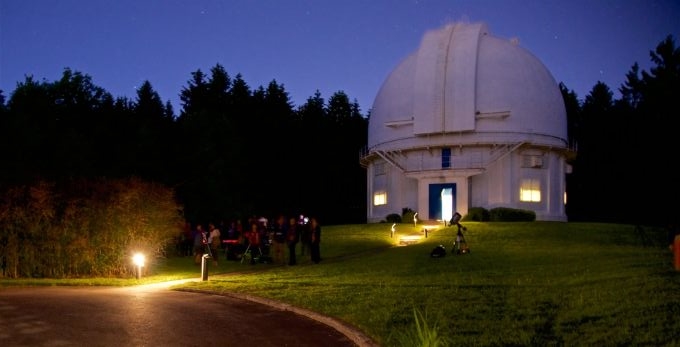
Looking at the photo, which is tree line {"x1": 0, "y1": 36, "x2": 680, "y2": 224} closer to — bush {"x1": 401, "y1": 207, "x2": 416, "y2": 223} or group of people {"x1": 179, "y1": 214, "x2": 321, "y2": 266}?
bush {"x1": 401, "y1": 207, "x2": 416, "y2": 223}

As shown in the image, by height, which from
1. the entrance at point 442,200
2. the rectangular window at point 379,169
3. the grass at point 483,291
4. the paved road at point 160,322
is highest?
the rectangular window at point 379,169

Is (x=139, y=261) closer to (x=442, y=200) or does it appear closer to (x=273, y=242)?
(x=273, y=242)

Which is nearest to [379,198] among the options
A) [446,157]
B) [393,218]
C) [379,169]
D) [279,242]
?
[379,169]

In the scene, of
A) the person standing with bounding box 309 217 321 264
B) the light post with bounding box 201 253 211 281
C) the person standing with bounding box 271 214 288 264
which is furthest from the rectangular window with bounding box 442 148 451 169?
the light post with bounding box 201 253 211 281

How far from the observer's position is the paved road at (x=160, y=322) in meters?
9.52

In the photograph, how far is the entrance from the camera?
4534 centimetres

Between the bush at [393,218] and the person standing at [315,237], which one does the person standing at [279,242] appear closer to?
the person standing at [315,237]

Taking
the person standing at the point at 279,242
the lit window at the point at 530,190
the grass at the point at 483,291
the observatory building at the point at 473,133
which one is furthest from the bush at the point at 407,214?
the person standing at the point at 279,242

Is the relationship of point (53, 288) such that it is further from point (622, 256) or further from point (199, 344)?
point (622, 256)

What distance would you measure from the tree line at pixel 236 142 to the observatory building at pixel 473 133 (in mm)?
5060

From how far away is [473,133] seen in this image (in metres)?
45.1

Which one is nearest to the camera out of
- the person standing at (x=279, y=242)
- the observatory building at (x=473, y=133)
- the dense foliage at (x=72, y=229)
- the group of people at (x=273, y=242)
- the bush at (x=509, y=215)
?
the dense foliage at (x=72, y=229)

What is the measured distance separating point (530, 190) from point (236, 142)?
26056mm

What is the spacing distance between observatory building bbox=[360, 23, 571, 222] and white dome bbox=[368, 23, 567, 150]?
0.22 feet
